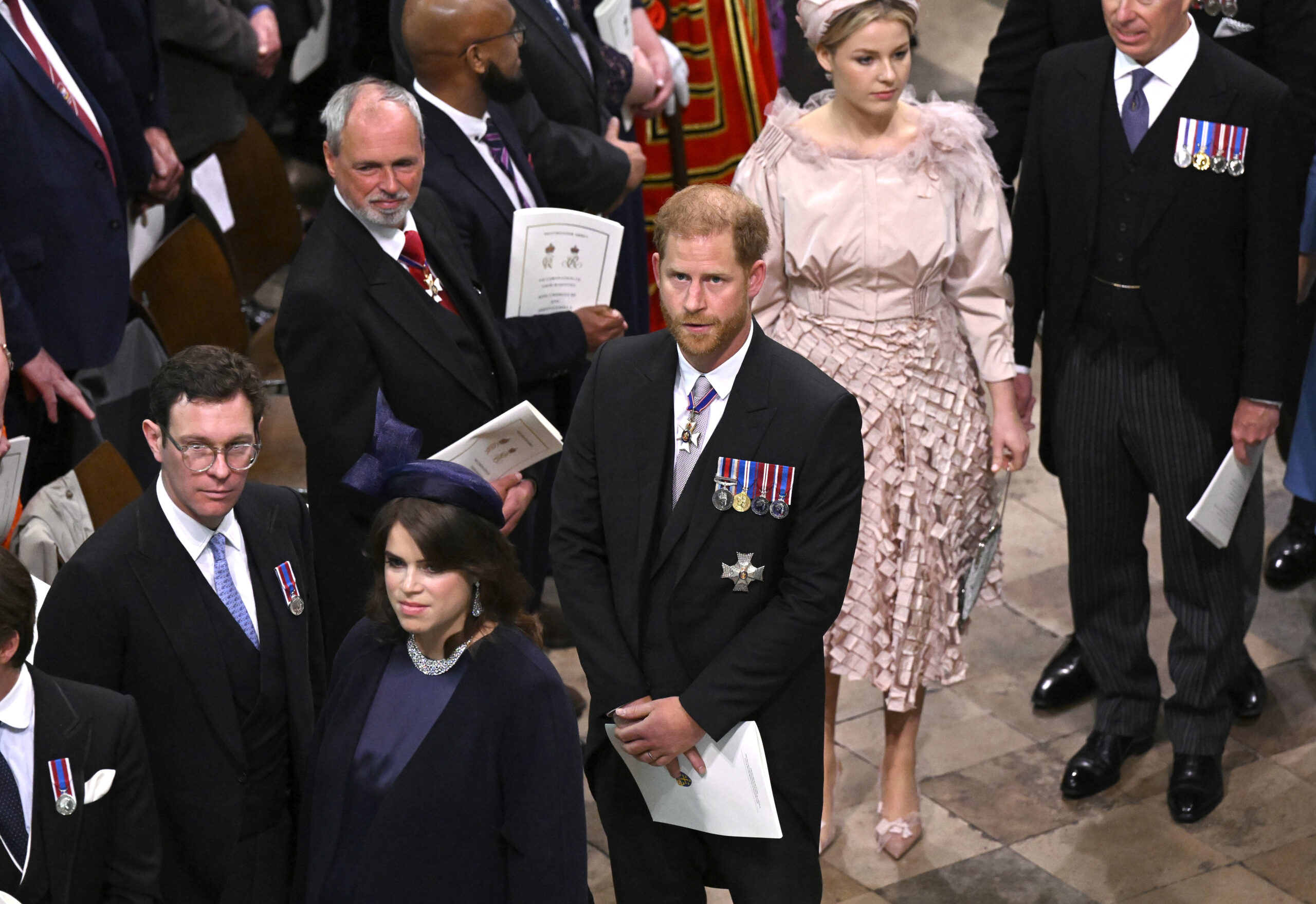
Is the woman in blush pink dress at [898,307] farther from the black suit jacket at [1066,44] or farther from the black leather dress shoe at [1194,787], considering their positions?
the black leather dress shoe at [1194,787]

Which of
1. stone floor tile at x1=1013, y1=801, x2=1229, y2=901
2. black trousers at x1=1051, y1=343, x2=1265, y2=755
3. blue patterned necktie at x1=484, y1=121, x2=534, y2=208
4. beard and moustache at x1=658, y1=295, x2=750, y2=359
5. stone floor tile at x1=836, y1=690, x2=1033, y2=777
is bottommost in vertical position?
stone floor tile at x1=1013, y1=801, x2=1229, y2=901

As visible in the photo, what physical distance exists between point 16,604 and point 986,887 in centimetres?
245

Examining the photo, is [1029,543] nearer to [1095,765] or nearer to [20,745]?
[1095,765]

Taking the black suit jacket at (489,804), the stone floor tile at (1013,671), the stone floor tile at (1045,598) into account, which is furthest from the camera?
the stone floor tile at (1045,598)

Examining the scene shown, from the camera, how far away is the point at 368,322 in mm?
3682

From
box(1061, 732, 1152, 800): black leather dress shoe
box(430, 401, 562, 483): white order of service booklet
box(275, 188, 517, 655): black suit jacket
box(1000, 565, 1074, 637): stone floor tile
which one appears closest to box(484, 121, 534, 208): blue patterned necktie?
box(275, 188, 517, 655): black suit jacket

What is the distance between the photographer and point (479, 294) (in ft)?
13.0

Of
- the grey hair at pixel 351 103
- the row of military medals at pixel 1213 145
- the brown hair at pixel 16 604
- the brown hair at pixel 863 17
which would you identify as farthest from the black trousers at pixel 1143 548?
the brown hair at pixel 16 604

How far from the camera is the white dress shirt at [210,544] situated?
9.92 feet

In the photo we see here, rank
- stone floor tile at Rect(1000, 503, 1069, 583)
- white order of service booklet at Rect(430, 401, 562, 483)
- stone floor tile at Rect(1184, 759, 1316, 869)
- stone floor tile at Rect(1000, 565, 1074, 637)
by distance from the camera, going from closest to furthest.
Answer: white order of service booklet at Rect(430, 401, 562, 483) → stone floor tile at Rect(1184, 759, 1316, 869) → stone floor tile at Rect(1000, 565, 1074, 637) → stone floor tile at Rect(1000, 503, 1069, 583)

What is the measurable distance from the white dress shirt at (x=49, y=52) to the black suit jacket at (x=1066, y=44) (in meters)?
2.30

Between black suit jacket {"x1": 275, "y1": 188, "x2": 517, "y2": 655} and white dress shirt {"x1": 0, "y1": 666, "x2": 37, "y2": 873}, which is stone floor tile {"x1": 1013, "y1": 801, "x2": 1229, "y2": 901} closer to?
black suit jacket {"x1": 275, "y1": 188, "x2": 517, "y2": 655}

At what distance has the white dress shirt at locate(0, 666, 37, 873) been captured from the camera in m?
2.65

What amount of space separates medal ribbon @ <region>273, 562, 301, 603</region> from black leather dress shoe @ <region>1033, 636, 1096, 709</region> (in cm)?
247
